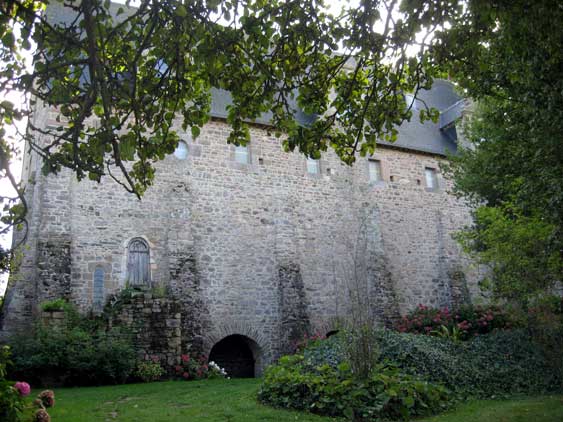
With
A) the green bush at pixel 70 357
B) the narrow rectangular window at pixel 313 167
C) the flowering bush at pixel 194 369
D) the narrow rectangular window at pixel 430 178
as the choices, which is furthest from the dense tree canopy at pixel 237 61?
the narrow rectangular window at pixel 430 178

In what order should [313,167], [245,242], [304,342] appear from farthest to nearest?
[313,167] < [245,242] < [304,342]

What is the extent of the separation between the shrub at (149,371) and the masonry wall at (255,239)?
1712 millimetres

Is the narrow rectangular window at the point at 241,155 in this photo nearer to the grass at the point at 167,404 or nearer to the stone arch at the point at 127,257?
the stone arch at the point at 127,257

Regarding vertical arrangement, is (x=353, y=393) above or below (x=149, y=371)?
below

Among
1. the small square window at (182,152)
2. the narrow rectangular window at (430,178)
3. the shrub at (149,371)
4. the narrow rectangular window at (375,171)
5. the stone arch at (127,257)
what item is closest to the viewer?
the shrub at (149,371)

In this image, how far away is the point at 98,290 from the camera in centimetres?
1431

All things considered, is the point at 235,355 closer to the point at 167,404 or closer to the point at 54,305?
the point at 54,305

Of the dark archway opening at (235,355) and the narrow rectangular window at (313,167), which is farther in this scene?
the narrow rectangular window at (313,167)

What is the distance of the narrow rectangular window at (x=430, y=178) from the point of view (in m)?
20.2

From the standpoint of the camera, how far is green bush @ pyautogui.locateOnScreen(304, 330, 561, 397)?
409 inches

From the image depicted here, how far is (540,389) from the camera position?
10.9 m

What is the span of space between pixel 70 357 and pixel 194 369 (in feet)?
10.0

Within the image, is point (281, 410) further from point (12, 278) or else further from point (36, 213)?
point (36, 213)

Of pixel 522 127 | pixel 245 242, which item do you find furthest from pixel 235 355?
pixel 522 127
